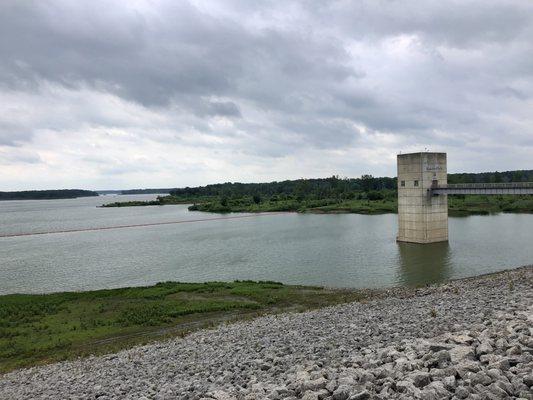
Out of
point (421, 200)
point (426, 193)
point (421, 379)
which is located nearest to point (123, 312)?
point (421, 379)

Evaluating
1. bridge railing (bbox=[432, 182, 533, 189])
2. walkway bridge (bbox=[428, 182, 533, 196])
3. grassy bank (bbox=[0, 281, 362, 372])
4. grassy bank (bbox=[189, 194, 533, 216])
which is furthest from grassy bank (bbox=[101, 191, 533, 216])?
grassy bank (bbox=[0, 281, 362, 372])

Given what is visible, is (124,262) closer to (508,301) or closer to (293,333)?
(293,333)

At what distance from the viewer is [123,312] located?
123ft

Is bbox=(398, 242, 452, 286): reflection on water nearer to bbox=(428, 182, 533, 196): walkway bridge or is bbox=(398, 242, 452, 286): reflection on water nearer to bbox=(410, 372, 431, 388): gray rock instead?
bbox=(428, 182, 533, 196): walkway bridge

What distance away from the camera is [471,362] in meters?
10.7

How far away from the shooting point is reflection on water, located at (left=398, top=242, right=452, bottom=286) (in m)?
48.6

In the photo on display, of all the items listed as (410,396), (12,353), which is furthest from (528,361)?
(12,353)

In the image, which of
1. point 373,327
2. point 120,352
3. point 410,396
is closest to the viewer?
point 410,396

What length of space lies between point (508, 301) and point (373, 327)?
24.1ft

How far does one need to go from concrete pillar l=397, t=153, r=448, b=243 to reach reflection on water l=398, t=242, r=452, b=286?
7.98 ft

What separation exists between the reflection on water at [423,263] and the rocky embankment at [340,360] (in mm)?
19025

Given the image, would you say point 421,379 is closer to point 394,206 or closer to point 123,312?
point 123,312

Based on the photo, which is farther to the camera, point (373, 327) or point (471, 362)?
point (373, 327)

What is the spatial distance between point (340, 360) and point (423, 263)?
154 ft
